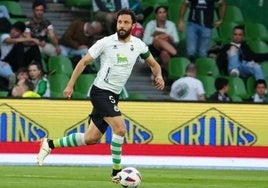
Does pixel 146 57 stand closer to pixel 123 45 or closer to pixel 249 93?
pixel 123 45

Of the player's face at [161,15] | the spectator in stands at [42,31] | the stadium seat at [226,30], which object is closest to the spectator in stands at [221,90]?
the player's face at [161,15]

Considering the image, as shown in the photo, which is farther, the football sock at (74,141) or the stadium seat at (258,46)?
the stadium seat at (258,46)

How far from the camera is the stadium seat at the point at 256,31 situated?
2419cm

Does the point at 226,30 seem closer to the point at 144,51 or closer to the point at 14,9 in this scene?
the point at 14,9

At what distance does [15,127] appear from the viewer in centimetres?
1844

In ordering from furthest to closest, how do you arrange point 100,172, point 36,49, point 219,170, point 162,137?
1. point 36,49
2. point 162,137
3. point 219,170
4. point 100,172

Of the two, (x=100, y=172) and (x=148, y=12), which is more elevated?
(x=148, y=12)

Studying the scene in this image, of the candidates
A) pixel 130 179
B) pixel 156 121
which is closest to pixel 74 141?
pixel 130 179

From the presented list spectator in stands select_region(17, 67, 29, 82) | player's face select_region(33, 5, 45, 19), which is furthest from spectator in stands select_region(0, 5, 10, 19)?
spectator in stands select_region(17, 67, 29, 82)

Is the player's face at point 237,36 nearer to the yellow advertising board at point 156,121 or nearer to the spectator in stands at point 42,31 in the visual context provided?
the spectator in stands at point 42,31

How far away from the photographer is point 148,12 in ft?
77.3

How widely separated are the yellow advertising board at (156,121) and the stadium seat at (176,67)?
141 inches

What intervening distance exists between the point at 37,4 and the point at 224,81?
3.90m

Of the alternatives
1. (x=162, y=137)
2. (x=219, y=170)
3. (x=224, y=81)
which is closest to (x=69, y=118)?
(x=162, y=137)
